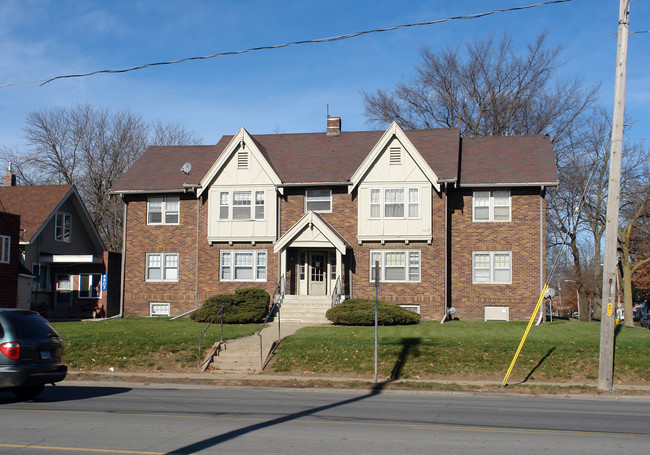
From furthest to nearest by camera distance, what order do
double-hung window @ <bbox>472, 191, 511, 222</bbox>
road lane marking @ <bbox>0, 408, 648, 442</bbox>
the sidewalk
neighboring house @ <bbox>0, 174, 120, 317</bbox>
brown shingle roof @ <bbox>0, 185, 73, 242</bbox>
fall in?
brown shingle roof @ <bbox>0, 185, 73, 242</bbox> → neighboring house @ <bbox>0, 174, 120, 317</bbox> → double-hung window @ <bbox>472, 191, 511, 222</bbox> → the sidewalk → road lane marking @ <bbox>0, 408, 648, 442</bbox>

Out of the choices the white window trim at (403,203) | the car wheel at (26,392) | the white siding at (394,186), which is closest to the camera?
the car wheel at (26,392)

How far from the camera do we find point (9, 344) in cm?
1234

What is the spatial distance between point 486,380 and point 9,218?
2163 centimetres

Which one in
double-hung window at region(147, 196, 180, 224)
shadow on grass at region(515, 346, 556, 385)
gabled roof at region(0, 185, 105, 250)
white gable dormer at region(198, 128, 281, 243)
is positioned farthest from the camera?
gabled roof at region(0, 185, 105, 250)

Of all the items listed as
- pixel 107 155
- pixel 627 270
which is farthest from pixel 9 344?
pixel 107 155

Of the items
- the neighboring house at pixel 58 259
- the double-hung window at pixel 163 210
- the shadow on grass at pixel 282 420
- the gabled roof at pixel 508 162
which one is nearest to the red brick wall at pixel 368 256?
the gabled roof at pixel 508 162

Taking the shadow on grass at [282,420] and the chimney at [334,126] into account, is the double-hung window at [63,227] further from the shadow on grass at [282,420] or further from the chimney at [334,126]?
the shadow on grass at [282,420]

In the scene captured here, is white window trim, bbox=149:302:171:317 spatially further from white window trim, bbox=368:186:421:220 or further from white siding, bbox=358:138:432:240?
white window trim, bbox=368:186:421:220

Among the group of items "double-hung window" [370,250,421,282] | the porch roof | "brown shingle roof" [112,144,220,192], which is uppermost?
"brown shingle roof" [112,144,220,192]

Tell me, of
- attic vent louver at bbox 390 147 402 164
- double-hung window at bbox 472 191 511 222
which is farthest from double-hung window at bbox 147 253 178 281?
double-hung window at bbox 472 191 511 222

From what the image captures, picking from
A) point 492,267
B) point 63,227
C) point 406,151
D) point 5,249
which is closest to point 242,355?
point 406,151

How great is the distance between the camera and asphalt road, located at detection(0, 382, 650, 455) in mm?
8883

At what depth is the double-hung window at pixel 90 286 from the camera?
34.1 meters

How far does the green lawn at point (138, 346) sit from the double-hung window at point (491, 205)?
11.5m
